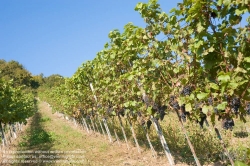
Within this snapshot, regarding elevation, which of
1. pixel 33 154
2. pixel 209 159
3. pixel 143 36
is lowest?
pixel 209 159

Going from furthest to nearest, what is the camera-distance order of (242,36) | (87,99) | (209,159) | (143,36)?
1. (87,99)
2. (209,159)
3. (143,36)
4. (242,36)

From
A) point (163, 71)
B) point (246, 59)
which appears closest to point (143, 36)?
point (163, 71)

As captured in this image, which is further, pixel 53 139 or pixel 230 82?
pixel 53 139

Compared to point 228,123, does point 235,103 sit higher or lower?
higher

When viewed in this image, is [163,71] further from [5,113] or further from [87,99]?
[87,99]

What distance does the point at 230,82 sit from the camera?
107 inches

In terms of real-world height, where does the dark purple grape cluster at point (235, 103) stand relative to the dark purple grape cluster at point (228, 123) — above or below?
above

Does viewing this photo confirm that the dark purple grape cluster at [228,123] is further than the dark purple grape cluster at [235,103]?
Yes

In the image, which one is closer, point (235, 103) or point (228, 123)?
point (235, 103)

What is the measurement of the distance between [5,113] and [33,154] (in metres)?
3.28

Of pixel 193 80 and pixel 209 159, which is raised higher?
pixel 193 80

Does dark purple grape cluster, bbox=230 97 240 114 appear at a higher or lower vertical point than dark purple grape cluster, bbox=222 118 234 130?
higher

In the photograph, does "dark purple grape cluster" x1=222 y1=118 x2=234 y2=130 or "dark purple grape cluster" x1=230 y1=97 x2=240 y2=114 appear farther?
"dark purple grape cluster" x1=222 y1=118 x2=234 y2=130

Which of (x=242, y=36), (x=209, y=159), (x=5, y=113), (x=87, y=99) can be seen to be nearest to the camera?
(x=242, y=36)
